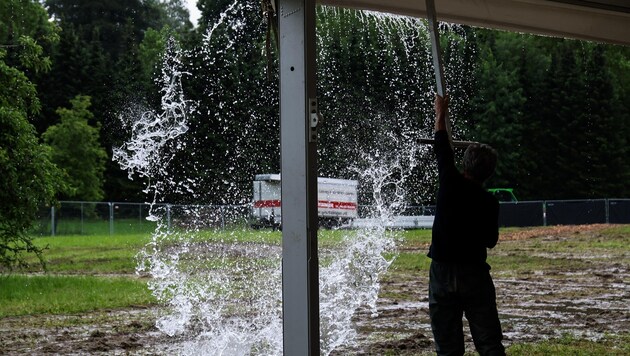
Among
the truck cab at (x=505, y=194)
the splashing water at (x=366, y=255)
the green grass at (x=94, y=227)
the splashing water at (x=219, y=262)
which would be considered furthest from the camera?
the truck cab at (x=505, y=194)

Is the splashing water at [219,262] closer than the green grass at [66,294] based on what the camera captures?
Yes

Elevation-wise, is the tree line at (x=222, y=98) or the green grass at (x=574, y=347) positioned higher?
the tree line at (x=222, y=98)

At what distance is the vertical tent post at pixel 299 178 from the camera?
2.21 m

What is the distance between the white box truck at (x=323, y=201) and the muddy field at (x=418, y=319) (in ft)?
3.54

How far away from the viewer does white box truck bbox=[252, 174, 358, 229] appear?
8.36 meters

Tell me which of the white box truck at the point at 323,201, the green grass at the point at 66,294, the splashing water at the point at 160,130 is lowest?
the green grass at the point at 66,294

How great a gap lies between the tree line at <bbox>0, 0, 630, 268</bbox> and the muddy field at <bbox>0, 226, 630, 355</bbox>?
1.06 m

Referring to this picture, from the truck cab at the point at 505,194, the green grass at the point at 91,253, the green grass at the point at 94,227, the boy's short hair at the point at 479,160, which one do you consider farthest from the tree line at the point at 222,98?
the boy's short hair at the point at 479,160

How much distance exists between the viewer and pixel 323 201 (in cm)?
1029

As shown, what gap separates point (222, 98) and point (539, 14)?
18.4 feet

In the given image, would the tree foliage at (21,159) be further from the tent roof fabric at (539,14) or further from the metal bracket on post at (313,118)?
the metal bracket on post at (313,118)

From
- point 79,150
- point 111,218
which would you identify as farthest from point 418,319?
point 79,150

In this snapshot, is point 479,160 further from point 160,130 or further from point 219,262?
point 219,262

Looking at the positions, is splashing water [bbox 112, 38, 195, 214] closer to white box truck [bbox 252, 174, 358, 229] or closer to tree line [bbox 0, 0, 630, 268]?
tree line [bbox 0, 0, 630, 268]
